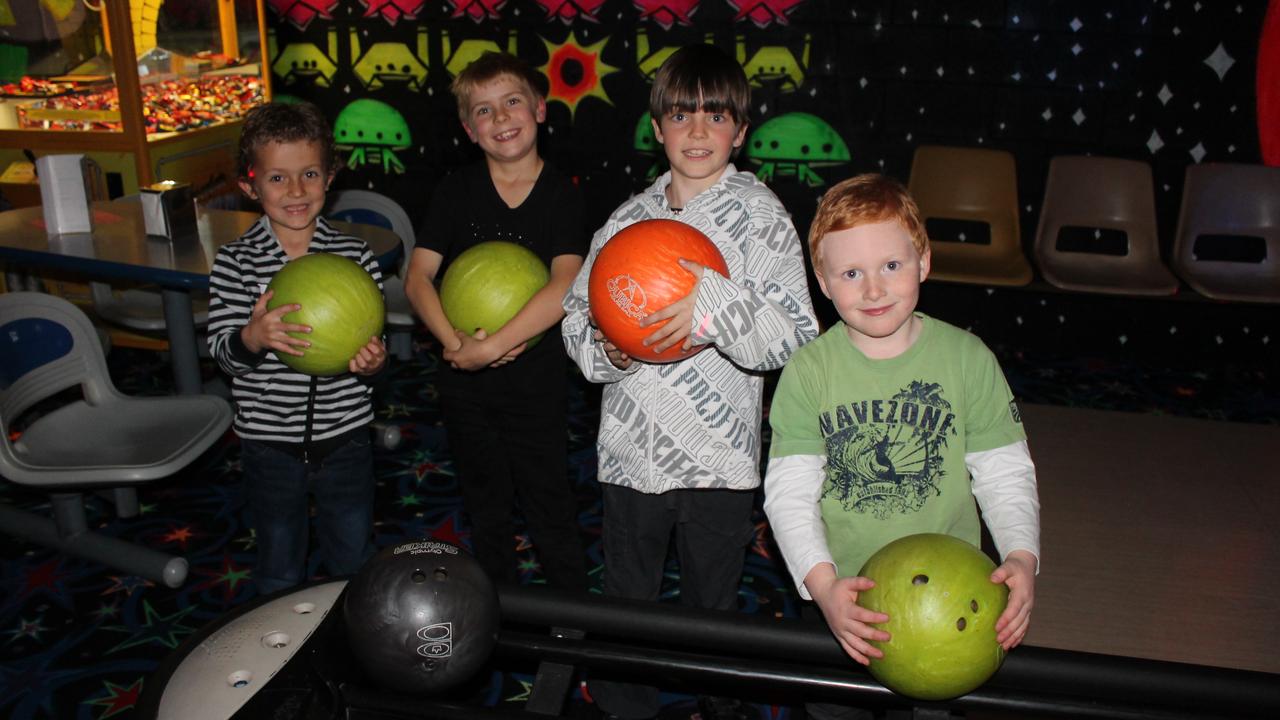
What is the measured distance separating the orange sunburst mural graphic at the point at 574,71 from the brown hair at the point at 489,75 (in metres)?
3.48

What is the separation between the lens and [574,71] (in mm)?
5988

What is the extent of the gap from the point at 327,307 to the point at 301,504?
651mm

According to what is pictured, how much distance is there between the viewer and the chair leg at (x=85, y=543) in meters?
3.34

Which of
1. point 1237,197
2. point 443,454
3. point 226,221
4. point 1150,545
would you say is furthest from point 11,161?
point 1237,197

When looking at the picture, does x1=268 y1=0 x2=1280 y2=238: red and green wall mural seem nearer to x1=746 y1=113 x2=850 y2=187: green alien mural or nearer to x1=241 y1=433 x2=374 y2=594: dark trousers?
x1=746 y1=113 x2=850 y2=187: green alien mural

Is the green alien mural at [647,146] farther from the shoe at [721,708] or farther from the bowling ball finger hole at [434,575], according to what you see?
the bowling ball finger hole at [434,575]

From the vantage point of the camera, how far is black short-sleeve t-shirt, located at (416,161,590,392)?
8.64 ft

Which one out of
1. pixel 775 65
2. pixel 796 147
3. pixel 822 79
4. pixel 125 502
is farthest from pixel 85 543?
pixel 822 79

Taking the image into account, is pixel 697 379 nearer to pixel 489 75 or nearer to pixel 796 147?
pixel 489 75

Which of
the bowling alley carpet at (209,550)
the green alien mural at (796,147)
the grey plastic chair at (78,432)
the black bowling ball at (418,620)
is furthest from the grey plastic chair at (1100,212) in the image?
the black bowling ball at (418,620)

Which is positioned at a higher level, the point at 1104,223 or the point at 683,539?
the point at 1104,223

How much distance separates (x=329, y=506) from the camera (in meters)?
2.64

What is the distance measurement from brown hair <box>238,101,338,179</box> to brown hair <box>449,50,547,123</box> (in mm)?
379

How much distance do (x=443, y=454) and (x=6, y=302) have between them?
6.06 ft
